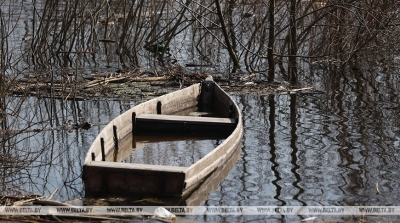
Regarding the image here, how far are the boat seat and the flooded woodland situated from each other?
209 millimetres

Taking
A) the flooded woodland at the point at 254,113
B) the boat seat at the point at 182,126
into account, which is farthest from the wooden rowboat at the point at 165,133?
the flooded woodland at the point at 254,113

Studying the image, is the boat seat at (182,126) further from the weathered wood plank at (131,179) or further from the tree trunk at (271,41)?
the tree trunk at (271,41)

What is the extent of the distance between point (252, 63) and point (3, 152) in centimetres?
876

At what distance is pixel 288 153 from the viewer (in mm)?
8859

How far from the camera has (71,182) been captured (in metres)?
7.41

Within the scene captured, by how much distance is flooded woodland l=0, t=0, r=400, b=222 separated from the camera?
7.40m

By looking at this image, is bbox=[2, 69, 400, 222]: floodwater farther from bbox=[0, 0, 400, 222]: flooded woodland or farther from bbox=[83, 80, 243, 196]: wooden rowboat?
bbox=[83, 80, 243, 196]: wooden rowboat

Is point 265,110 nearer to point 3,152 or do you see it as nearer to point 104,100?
point 104,100

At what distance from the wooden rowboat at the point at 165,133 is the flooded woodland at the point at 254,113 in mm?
203

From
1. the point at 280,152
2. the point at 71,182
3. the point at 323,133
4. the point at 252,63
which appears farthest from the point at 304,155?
the point at 252,63

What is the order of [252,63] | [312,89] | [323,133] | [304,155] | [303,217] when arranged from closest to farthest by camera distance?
[303,217]
[304,155]
[323,133]
[312,89]
[252,63]

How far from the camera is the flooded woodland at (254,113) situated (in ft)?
24.3

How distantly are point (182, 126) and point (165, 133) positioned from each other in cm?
26

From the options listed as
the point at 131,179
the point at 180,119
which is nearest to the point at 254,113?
the point at 180,119
